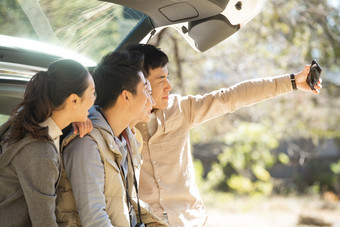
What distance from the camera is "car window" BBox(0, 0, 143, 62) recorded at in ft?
9.16

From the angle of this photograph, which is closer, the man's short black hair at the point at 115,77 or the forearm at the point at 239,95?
the man's short black hair at the point at 115,77

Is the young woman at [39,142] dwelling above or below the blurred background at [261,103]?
above

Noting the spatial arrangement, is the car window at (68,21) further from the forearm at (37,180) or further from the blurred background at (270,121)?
the blurred background at (270,121)

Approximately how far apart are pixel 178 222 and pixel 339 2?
574 cm

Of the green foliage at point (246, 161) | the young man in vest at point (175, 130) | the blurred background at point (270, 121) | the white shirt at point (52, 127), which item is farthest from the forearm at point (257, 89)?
the green foliage at point (246, 161)

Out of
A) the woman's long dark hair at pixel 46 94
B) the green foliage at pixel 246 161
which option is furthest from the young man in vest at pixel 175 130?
the green foliage at pixel 246 161

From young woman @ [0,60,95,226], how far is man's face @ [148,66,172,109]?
0.73 m

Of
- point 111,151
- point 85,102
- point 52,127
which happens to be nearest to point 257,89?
point 111,151

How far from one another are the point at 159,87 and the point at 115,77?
390mm

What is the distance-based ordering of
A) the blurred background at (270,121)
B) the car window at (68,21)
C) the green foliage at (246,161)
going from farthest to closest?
the green foliage at (246,161)
the blurred background at (270,121)
the car window at (68,21)

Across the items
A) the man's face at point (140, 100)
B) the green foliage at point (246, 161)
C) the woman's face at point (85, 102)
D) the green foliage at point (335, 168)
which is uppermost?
the woman's face at point (85, 102)

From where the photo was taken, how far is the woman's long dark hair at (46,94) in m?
2.03

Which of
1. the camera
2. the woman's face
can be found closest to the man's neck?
the woman's face

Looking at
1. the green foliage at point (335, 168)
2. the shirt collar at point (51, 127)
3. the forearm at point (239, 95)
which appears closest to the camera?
the shirt collar at point (51, 127)
